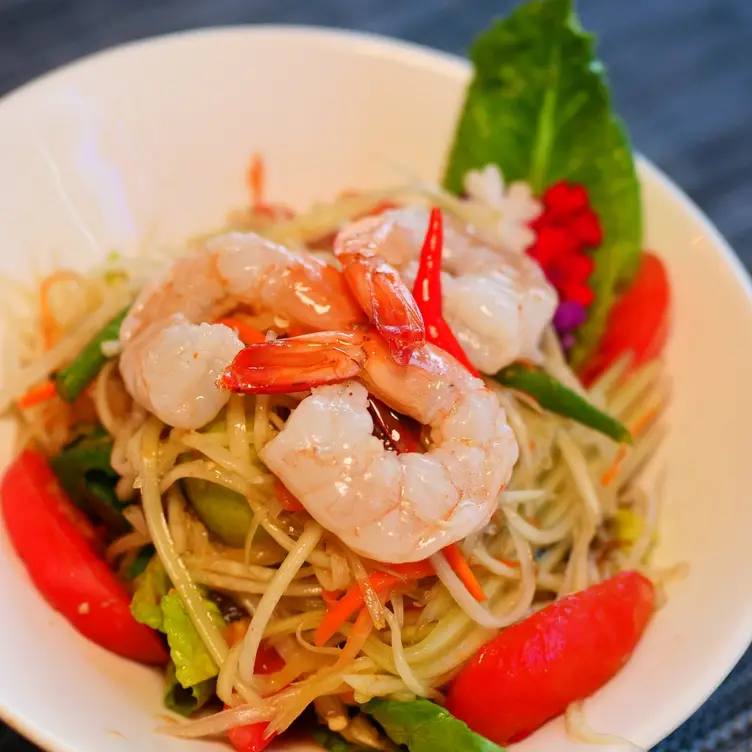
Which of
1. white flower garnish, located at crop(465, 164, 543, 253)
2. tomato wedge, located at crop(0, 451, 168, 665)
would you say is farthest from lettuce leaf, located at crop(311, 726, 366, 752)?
white flower garnish, located at crop(465, 164, 543, 253)

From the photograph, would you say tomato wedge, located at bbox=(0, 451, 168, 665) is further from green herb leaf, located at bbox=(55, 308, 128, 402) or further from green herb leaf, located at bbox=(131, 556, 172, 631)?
green herb leaf, located at bbox=(55, 308, 128, 402)

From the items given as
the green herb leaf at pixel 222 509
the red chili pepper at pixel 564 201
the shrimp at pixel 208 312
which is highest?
the shrimp at pixel 208 312

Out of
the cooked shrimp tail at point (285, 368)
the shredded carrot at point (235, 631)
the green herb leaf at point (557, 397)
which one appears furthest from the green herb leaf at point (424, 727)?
the green herb leaf at point (557, 397)

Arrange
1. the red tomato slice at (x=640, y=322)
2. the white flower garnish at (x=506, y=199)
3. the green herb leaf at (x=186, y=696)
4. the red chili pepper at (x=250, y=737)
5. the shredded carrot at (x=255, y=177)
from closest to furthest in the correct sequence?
the red chili pepper at (x=250, y=737)
the green herb leaf at (x=186, y=696)
the red tomato slice at (x=640, y=322)
the white flower garnish at (x=506, y=199)
the shredded carrot at (x=255, y=177)

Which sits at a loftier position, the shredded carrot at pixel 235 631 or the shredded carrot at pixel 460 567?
the shredded carrot at pixel 460 567

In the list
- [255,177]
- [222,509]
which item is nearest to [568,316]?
[255,177]

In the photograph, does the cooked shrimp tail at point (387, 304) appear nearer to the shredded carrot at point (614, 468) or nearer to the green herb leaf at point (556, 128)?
the shredded carrot at point (614, 468)

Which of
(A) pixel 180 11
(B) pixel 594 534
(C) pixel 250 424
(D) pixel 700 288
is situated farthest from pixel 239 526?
(A) pixel 180 11
